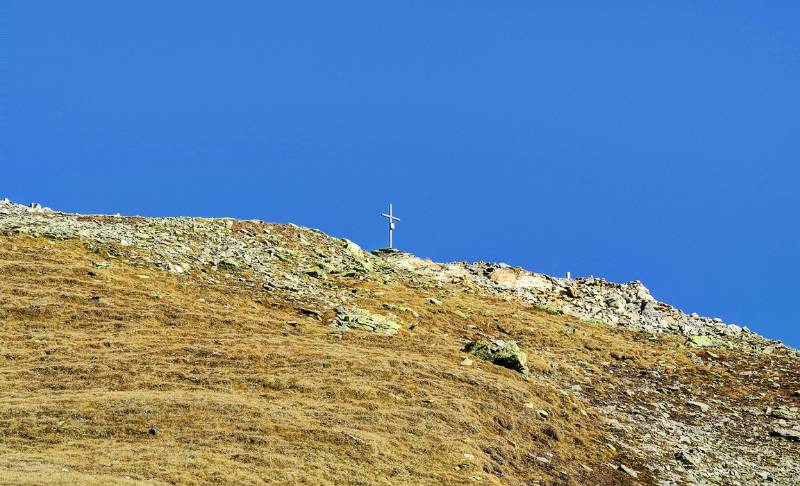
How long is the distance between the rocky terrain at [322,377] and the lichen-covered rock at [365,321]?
10 centimetres

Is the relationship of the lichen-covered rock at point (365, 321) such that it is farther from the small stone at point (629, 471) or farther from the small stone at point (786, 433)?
the small stone at point (786, 433)

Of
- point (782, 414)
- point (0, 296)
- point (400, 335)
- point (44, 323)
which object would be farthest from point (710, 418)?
point (0, 296)

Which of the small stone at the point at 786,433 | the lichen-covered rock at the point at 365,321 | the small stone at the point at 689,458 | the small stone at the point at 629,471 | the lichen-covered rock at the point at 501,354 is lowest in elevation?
the small stone at the point at 629,471

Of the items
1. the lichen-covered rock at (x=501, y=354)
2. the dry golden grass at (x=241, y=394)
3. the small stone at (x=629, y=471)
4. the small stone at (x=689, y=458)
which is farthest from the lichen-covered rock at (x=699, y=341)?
the small stone at (x=629, y=471)

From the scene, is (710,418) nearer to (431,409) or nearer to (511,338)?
(511,338)

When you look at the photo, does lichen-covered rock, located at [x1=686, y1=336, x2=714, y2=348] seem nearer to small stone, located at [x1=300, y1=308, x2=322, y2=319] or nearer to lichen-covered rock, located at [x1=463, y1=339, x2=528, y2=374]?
lichen-covered rock, located at [x1=463, y1=339, x2=528, y2=374]

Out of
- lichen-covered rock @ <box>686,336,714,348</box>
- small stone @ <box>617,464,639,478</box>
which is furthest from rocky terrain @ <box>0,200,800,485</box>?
lichen-covered rock @ <box>686,336,714,348</box>

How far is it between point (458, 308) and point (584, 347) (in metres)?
5.57

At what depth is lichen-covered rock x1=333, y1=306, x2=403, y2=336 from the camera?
90.0 feet

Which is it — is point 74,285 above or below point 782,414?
above

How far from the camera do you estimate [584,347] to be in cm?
3300

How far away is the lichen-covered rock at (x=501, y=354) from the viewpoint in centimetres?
2553

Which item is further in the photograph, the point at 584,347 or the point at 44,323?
the point at 584,347

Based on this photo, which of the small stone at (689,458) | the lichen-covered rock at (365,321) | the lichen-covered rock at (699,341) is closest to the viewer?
the small stone at (689,458)
